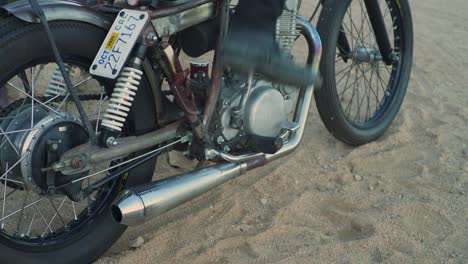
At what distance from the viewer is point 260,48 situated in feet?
7.38

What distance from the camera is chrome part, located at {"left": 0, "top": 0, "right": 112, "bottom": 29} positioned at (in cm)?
187

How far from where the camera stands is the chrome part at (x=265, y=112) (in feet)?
8.18

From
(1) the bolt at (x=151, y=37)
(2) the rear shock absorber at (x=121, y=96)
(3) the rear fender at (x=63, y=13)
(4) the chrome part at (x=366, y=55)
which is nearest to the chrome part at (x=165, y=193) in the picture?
(2) the rear shock absorber at (x=121, y=96)

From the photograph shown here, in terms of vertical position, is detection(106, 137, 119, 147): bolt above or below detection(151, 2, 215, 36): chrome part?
below

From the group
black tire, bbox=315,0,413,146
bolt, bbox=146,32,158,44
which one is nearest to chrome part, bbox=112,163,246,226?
bolt, bbox=146,32,158,44

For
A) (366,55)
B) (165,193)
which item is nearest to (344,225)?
(165,193)

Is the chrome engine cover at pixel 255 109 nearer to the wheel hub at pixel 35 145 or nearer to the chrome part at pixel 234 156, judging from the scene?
the chrome part at pixel 234 156

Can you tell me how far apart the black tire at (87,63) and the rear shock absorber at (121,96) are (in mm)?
132

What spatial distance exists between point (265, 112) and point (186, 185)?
0.52 m

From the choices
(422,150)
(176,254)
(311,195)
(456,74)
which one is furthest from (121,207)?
(456,74)

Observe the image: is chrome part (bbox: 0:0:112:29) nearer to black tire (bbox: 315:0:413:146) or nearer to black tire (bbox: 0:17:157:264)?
black tire (bbox: 0:17:157:264)

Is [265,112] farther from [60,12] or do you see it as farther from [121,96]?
[60,12]

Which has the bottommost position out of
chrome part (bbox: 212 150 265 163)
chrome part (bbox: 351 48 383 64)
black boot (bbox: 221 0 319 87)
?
chrome part (bbox: 212 150 265 163)

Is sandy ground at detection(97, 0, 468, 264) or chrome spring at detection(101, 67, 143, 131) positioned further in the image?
sandy ground at detection(97, 0, 468, 264)
